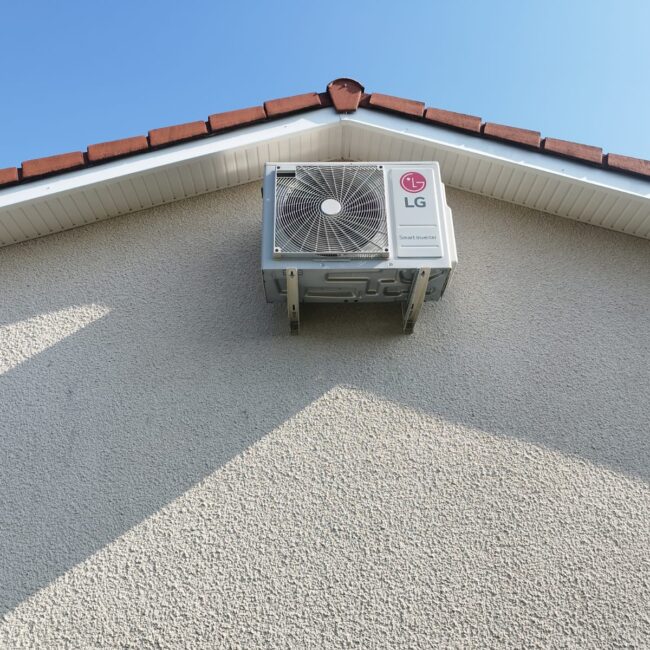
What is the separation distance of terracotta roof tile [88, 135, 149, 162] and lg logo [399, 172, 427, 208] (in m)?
1.48

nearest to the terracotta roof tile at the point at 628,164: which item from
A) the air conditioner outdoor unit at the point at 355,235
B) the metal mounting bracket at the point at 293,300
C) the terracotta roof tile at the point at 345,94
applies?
the air conditioner outdoor unit at the point at 355,235

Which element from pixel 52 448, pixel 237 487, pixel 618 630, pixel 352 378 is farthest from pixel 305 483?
pixel 618 630

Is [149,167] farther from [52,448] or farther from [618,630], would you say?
[618,630]

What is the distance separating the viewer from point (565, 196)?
10.5ft

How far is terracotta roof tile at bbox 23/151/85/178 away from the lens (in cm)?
296

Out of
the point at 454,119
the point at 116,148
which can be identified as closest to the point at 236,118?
the point at 116,148

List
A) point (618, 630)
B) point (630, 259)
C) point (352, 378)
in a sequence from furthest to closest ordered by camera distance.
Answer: point (630, 259) < point (352, 378) < point (618, 630)

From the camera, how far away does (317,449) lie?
2484 mm

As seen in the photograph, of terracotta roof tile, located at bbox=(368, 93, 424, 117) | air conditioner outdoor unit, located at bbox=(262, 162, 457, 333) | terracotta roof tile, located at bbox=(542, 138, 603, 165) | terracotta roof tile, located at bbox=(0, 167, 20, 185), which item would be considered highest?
terracotta roof tile, located at bbox=(368, 93, 424, 117)

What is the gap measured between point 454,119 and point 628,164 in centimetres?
99

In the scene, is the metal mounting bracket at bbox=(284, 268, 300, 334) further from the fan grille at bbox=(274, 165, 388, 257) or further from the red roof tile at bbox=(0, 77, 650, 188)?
the red roof tile at bbox=(0, 77, 650, 188)

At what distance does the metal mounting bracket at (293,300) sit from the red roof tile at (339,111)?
119cm

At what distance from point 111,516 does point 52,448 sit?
0.46 metres

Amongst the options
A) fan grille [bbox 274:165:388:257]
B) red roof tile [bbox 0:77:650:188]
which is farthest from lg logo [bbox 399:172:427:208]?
red roof tile [bbox 0:77:650:188]
